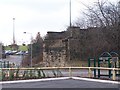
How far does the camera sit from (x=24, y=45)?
96.2m

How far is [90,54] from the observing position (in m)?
52.1

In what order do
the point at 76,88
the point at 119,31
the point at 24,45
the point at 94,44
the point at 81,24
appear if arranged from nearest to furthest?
the point at 76,88, the point at 119,31, the point at 94,44, the point at 81,24, the point at 24,45

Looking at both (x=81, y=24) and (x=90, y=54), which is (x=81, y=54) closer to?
(x=90, y=54)

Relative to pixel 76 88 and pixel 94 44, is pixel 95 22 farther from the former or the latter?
pixel 76 88

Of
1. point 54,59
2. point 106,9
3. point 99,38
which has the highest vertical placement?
point 106,9

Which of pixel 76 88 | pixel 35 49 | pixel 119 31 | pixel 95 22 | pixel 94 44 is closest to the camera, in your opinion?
pixel 76 88

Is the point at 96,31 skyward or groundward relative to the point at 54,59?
skyward

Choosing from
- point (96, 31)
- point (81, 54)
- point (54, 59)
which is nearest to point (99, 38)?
point (96, 31)

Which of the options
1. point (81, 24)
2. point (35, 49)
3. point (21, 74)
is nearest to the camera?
point (21, 74)

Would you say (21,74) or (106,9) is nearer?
(21,74)

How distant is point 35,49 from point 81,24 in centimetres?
1499

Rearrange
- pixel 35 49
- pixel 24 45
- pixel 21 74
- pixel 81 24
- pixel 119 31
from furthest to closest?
pixel 24 45, pixel 35 49, pixel 81 24, pixel 119 31, pixel 21 74

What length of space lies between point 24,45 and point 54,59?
144 ft

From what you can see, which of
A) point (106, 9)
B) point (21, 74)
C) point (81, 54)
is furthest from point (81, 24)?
point (21, 74)
